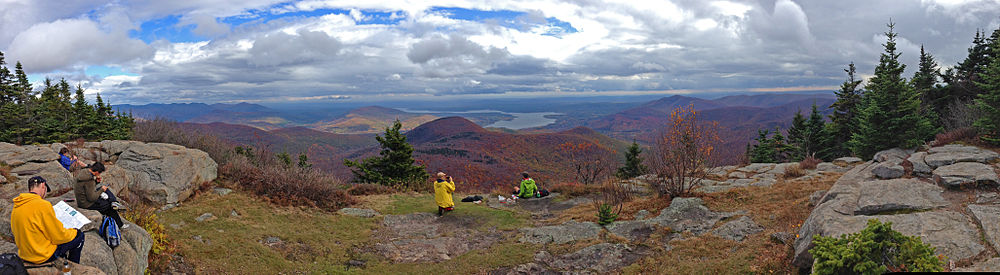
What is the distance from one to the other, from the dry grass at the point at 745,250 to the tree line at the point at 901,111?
257 inches

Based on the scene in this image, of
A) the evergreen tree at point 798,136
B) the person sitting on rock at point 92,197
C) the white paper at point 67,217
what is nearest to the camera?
the white paper at point 67,217

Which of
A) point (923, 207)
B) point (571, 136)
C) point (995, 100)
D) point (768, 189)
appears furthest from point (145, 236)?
point (571, 136)

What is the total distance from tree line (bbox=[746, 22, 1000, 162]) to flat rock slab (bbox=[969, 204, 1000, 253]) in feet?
25.6

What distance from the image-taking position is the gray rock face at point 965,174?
8141 mm

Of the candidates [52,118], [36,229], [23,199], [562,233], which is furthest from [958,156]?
[52,118]

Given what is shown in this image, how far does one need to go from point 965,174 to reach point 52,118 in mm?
40313

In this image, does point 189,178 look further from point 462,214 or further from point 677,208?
point 677,208

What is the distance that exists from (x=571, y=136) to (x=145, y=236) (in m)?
181

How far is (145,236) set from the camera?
7020mm

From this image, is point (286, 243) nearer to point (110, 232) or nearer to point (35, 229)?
point (110, 232)

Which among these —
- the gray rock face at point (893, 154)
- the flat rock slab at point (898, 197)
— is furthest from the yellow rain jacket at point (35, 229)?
the gray rock face at point (893, 154)

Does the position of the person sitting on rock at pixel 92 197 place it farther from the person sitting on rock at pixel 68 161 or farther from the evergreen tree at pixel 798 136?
the evergreen tree at pixel 798 136

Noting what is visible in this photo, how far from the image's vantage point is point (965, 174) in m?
8.45

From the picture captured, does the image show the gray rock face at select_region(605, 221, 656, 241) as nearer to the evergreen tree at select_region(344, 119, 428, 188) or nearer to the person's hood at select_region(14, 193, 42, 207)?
the person's hood at select_region(14, 193, 42, 207)
